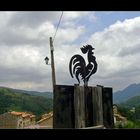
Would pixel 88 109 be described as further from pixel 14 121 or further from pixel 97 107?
pixel 14 121

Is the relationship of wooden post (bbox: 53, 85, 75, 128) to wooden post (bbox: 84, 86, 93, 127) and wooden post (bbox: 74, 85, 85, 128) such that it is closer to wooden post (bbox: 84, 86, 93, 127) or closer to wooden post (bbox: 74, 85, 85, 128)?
wooden post (bbox: 74, 85, 85, 128)

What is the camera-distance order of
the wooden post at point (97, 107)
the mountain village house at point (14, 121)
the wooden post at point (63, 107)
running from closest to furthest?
the wooden post at point (63, 107) < the wooden post at point (97, 107) < the mountain village house at point (14, 121)

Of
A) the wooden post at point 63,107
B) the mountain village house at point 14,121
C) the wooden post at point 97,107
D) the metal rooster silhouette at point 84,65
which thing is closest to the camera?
the wooden post at point 63,107

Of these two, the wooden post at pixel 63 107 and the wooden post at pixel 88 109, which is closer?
the wooden post at pixel 63 107

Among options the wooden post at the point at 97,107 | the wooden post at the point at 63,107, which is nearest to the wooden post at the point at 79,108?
the wooden post at the point at 63,107

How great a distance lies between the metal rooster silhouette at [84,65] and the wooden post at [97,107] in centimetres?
82

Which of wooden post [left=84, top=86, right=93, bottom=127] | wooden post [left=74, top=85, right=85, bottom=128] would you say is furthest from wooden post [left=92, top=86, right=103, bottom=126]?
wooden post [left=74, top=85, right=85, bottom=128]

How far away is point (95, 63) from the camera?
377 centimetres

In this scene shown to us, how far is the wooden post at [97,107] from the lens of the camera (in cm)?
254

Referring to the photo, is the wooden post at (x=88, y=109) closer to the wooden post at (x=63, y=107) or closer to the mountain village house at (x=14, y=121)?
the wooden post at (x=63, y=107)

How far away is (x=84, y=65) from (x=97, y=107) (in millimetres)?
1391

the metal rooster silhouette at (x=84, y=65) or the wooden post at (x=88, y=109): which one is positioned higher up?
the metal rooster silhouette at (x=84, y=65)
